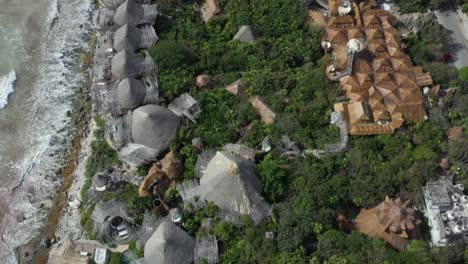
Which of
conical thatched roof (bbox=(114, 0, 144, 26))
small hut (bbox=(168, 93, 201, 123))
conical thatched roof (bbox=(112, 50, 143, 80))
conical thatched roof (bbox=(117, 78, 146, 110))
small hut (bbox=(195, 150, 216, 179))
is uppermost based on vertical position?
conical thatched roof (bbox=(114, 0, 144, 26))

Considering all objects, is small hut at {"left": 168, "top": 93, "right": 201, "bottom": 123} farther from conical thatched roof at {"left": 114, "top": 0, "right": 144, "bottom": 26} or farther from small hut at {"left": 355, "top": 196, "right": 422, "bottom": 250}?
small hut at {"left": 355, "top": 196, "right": 422, "bottom": 250}

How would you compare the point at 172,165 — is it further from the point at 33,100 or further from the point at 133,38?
the point at 33,100

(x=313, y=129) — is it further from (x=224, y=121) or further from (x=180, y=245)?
(x=180, y=245)

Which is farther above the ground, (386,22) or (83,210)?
(386,22)

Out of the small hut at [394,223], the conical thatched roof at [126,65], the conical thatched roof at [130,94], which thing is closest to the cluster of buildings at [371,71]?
the small hut at [394,223]

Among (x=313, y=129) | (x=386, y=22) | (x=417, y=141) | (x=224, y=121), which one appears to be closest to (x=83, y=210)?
(x=224, y=121)

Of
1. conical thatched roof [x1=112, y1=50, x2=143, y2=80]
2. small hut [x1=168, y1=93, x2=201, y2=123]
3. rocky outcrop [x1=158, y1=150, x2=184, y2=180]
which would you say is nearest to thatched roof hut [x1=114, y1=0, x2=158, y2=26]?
conical thatched roof [x1=112, y1=50, x2=143, y2=80]

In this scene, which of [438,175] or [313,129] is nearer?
[438,175]
